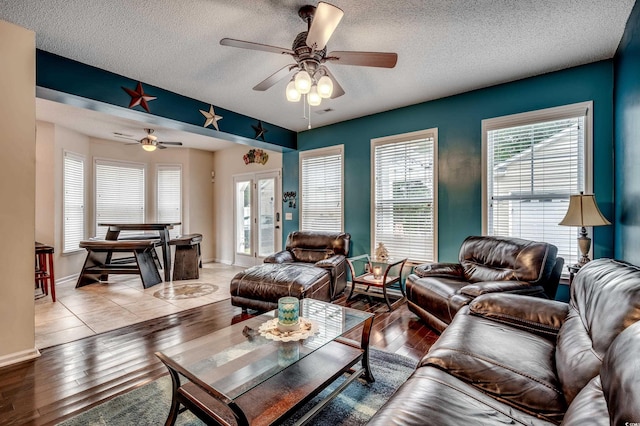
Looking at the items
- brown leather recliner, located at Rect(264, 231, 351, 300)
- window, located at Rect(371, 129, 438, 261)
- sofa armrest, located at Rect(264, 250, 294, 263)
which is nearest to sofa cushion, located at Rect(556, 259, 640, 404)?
window, located at Rect(371, 129, 438, 261)

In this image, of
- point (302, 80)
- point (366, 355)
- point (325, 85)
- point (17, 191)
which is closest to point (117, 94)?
point (17, 191)

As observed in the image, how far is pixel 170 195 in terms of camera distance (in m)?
6.88

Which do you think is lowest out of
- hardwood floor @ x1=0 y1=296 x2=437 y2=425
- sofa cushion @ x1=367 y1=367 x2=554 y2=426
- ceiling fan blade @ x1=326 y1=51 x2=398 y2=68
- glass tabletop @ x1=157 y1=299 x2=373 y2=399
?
hardwood floor @ x1=0 y1=296 x2=437 y2=425

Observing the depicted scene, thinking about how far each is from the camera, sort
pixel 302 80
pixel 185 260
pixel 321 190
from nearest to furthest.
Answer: pixel 302 80 → pixel 321 190 → pixel 185 260

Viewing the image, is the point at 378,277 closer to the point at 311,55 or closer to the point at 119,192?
the point at 311,55

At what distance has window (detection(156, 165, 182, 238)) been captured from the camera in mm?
6816

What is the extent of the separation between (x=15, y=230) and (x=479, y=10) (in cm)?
405

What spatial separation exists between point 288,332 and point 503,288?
1.92m

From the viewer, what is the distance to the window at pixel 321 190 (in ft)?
16.6

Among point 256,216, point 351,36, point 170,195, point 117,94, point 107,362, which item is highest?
point 351,36

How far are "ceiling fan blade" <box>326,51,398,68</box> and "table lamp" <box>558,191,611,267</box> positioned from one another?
2092mm

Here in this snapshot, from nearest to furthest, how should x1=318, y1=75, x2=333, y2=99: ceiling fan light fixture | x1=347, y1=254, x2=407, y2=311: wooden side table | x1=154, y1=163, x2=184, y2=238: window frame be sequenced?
x1=318, y1=75, x2=333, y2=99: ceiling fan light fixture → x1=347, y1=254, x2=407, y2=311: wooden side table → x1=154, y1=163, x2=184, y2=238: window frame

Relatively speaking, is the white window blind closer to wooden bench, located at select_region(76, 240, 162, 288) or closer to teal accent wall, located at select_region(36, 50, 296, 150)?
wooden bench, located at select_region(76, 240, 162, 288)

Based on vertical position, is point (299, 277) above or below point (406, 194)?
below
